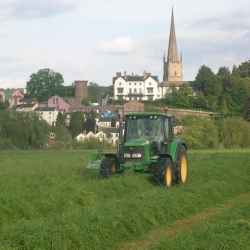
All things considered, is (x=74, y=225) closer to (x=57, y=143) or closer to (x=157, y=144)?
(x=157, y=144)

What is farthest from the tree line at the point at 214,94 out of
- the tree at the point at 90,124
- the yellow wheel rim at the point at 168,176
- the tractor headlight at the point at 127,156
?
the yellow wheel rim at the point at 168,176

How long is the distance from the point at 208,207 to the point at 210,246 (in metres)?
7.46

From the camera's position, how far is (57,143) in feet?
279

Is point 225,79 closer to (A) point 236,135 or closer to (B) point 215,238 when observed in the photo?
(A) point 236,135

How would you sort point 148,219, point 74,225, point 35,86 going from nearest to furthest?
1. point 74,225
2. point 148,219
3. point 35,86

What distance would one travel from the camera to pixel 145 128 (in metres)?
22.2

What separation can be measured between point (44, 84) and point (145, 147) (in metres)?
153

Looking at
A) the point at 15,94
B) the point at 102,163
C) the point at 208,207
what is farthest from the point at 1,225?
the point at 15,94

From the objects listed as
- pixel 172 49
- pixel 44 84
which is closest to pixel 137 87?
pixel 44 84

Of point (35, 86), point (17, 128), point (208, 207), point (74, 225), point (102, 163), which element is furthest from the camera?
point (35, 86)

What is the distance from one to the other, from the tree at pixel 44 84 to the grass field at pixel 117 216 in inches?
5897

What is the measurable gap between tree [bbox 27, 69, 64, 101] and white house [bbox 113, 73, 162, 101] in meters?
15.1

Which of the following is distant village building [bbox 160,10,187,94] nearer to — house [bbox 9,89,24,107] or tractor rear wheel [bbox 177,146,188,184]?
house [bbox 9,89,24,107]

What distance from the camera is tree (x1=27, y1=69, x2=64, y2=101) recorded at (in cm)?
16962
